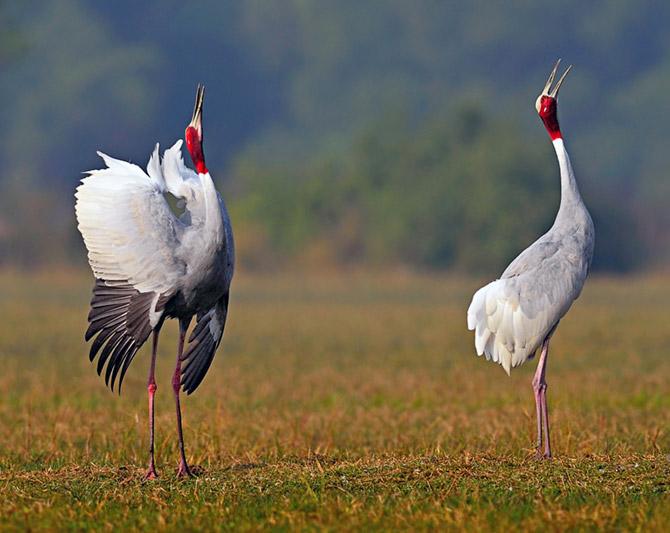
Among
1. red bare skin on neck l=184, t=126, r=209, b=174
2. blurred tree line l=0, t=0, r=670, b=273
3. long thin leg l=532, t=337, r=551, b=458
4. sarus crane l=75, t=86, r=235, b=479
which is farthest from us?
blurred tree line l=0, t=0, r=670, b=273

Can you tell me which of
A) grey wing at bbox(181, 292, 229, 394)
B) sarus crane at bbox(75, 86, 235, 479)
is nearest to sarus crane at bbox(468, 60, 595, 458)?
grey wing at bbox(181, 292, 229, 394)

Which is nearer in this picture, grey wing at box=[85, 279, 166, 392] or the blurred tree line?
grey wing at box=[85, 279, 166, 392]

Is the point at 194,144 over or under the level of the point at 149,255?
over

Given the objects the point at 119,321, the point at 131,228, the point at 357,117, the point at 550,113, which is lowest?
the point at 119,321

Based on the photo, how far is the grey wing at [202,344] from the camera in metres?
8.83

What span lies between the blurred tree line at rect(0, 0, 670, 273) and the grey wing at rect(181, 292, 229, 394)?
3277 centimetres

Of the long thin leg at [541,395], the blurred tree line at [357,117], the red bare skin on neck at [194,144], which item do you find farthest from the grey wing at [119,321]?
the blurred tree line at [357,117]

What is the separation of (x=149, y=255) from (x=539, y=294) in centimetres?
238

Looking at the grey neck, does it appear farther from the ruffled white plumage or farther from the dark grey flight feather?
the dark grey flight feather

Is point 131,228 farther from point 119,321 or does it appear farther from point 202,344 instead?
point 202,344

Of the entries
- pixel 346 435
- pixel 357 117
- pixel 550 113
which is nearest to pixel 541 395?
pixel 550 113

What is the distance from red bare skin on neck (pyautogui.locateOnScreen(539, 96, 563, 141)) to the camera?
A: 941 centimetres

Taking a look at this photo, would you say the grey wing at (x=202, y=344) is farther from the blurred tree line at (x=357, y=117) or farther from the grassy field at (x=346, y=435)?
the blurred tree line at (x=357, y=117)

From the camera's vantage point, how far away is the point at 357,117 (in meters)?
117
